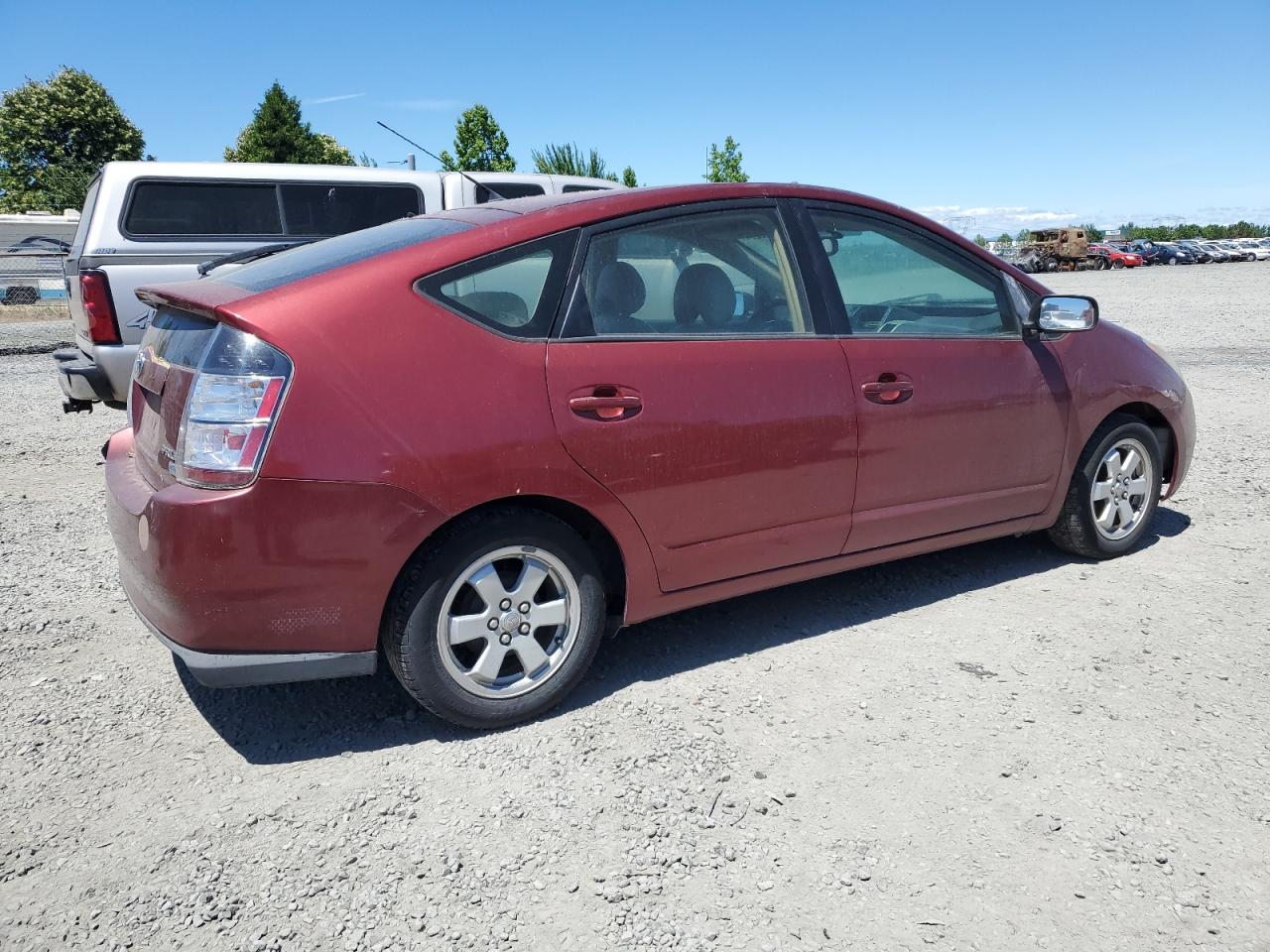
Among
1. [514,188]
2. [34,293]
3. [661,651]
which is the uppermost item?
[514,188]

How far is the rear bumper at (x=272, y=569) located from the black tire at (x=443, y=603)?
0.06 m

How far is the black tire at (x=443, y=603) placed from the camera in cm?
290

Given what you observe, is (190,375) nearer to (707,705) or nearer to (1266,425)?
(707,705)

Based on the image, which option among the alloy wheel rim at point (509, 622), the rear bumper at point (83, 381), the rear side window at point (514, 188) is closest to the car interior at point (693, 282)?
the alloy wheel rim at point (509, 622)

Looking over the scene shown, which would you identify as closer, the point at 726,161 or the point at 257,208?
the point at 257,208

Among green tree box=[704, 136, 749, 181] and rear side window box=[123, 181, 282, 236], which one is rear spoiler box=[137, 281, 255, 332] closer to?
rear side window box=[123, 181, 282, 236]

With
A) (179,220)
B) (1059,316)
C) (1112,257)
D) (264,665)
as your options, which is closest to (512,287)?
(264,665)

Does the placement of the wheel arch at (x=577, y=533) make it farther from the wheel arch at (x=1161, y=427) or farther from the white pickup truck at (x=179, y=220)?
the white pickup truck at (x=179, y=220)

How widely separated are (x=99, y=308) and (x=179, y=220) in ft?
4.54

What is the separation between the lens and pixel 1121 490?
4.58 m

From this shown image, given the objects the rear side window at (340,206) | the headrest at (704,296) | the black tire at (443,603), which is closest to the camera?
the black tire at (443,603)

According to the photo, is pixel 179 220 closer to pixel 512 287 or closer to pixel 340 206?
pixel 340 206

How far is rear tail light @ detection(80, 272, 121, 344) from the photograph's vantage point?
269 inches

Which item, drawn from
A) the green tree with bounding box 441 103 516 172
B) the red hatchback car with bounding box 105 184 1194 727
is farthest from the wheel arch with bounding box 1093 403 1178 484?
the green tree with bounding box 441 103 516 172
